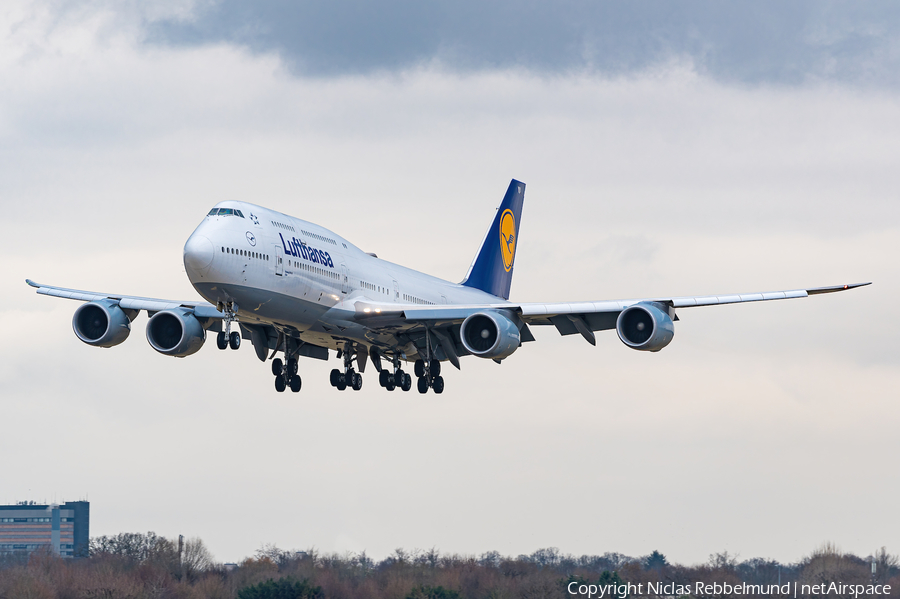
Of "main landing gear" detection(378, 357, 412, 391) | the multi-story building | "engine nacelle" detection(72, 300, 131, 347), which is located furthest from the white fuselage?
the multi-story building

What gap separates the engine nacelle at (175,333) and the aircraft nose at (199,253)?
9363 mm

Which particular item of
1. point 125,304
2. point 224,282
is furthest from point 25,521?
point 224,282

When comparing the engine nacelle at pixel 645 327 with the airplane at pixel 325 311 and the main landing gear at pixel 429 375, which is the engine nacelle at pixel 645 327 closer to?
the airplane at pixel 325 311

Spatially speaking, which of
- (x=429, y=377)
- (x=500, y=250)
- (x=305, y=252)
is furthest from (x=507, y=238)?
(x=305, y=252)

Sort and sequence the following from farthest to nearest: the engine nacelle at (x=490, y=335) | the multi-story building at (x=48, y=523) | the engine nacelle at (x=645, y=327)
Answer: the multi-story building at (x=48, y=523), the engine nacelle at (x=490, y=335), the engine nacelle at (x=645, y=327)

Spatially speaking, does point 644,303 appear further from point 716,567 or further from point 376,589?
point 716,567

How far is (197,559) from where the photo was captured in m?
77.4

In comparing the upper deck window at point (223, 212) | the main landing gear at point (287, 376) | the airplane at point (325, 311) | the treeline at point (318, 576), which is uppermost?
the upper deck window at point (223, 212)

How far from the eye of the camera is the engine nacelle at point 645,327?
158ft

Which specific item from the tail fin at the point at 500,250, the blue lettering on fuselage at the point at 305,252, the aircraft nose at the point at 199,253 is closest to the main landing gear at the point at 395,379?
the blue lettering on fuselage at the point at 305,252

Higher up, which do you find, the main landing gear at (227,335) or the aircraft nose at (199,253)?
the aircraft nose at (199,253)

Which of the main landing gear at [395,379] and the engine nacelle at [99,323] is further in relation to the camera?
the main landing gear at [395,379]

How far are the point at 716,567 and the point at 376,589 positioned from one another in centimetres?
2634

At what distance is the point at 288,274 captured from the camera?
45.9m
